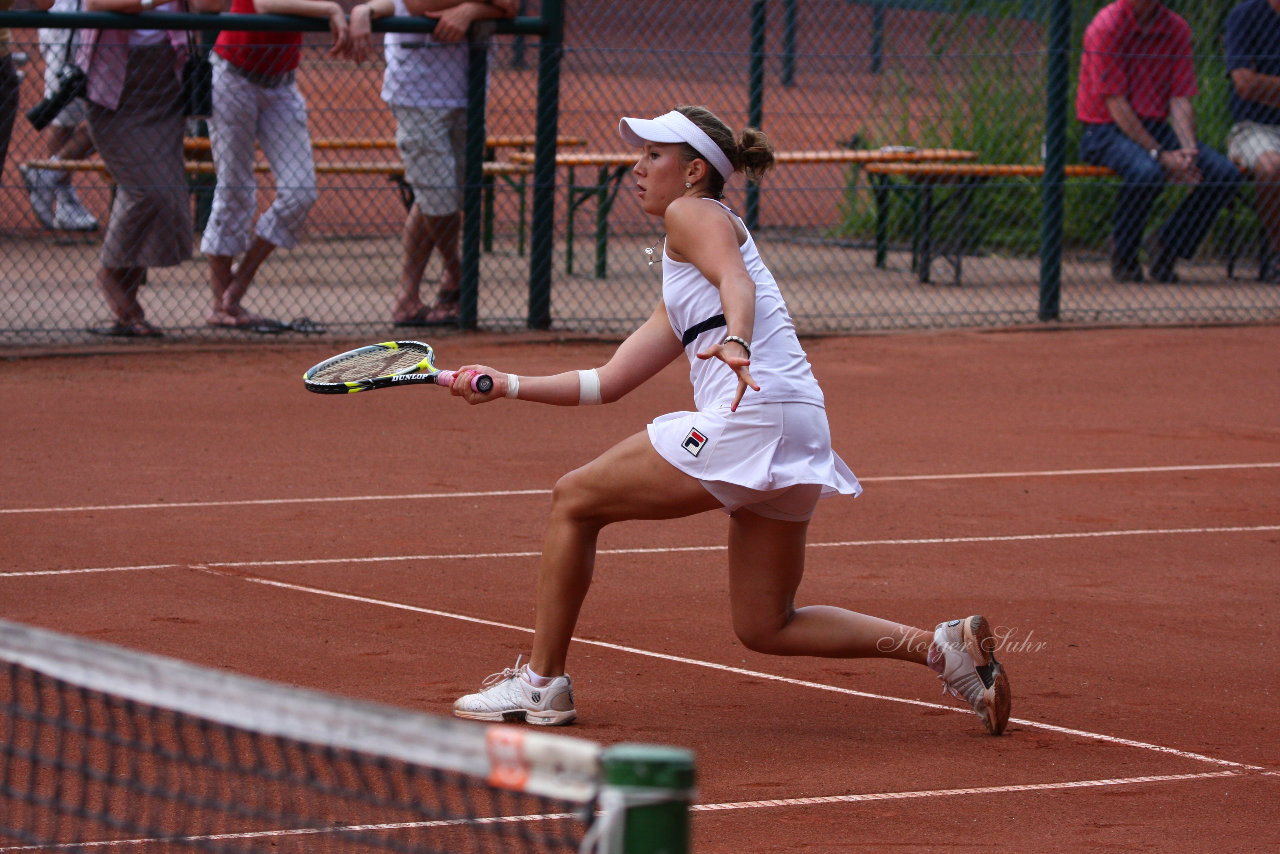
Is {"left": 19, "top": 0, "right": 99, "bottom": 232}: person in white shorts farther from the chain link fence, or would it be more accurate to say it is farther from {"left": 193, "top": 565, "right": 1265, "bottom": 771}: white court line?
{"left": 193, "top": 565, "right": 1265, "bottom": 771}: white court line

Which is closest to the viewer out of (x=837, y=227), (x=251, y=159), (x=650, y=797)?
(x=650, y=797)

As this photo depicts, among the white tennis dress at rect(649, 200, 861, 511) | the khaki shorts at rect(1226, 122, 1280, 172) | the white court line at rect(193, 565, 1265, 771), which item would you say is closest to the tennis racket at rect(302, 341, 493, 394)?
the white tennis dress at rect(649, 200, 861, 511)

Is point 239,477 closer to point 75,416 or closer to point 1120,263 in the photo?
point 75,416

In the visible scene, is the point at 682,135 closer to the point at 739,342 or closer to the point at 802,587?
the point at 739,342

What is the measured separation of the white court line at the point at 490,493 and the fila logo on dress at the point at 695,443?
3057 millimetres

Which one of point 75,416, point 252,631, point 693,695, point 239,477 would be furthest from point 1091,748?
point 75,416

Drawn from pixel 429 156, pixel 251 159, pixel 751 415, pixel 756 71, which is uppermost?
pixel 756 71

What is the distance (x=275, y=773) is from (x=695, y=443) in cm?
A: 130

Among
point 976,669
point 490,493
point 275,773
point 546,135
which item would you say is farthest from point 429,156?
point 275,773

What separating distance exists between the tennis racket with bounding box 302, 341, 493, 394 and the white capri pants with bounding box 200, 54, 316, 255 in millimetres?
5411

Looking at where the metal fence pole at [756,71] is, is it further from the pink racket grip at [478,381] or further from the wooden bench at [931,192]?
the pink racket grip at [478,381]

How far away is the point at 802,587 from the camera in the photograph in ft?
18.8

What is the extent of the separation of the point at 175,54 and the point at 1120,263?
745 centimetres

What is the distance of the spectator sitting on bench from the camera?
12.2 m
